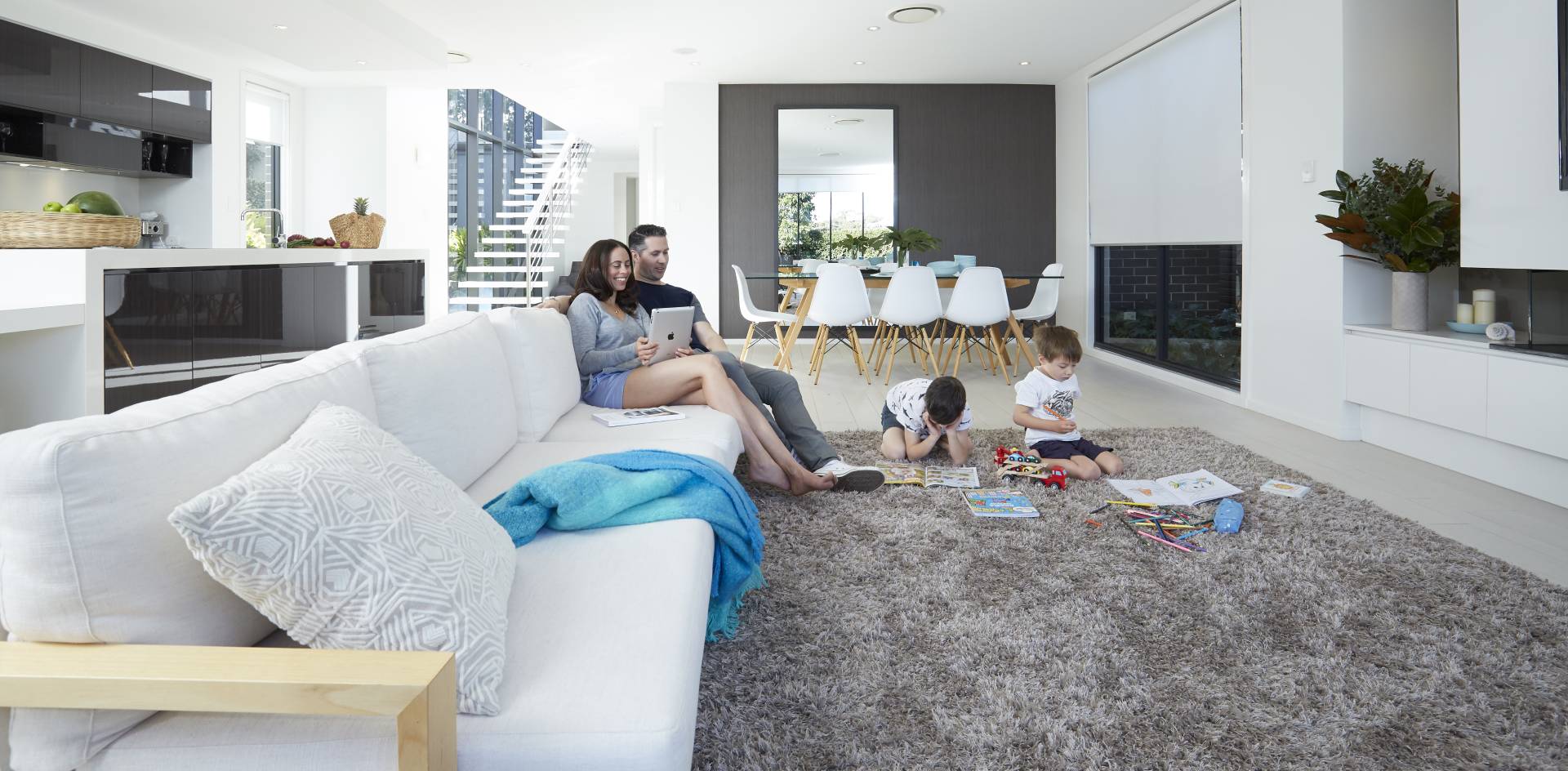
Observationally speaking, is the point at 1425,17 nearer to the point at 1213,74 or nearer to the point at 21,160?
the point at 1213,74

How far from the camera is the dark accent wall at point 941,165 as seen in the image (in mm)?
9648

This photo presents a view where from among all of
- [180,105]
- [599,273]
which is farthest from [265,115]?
[599,273]

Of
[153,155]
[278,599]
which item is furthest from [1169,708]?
[153,155]

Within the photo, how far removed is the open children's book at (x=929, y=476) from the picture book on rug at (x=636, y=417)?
0.84 meters

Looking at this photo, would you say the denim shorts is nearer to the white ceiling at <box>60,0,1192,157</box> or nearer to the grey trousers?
the grey trousers

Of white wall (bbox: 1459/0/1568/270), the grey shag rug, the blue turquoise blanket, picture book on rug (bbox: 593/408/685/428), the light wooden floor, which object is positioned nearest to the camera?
the grey shag rug

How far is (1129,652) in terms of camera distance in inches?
85.3

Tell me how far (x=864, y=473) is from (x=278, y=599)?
98.9 inches

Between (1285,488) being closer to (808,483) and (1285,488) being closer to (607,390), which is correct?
(808,483)

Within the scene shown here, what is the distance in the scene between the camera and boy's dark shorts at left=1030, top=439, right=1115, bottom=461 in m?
3.92

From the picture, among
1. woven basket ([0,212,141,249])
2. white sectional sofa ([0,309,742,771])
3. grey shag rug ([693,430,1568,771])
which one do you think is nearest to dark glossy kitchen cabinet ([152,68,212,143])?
woven basket ([0,212,141,249])

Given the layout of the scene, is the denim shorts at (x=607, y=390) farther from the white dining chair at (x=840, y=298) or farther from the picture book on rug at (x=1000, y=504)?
the white dining chair at (x=840, y=298)

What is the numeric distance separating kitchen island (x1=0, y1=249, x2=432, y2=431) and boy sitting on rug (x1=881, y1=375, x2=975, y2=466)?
301 cm

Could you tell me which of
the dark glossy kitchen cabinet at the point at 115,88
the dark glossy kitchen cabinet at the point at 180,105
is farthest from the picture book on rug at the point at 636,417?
the dark glossy kitchen cabinet at the point at 180,105
